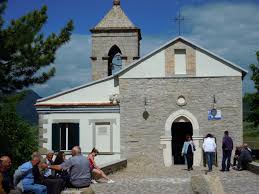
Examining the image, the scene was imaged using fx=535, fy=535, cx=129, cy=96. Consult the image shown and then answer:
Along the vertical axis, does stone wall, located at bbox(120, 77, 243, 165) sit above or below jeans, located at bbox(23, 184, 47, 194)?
above

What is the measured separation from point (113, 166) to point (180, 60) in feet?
23.5

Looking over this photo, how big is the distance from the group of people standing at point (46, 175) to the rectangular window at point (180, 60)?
1210cm

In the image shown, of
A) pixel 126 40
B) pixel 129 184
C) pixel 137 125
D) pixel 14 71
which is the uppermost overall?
pixel 126 40

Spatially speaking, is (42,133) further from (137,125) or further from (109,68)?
(109,68)

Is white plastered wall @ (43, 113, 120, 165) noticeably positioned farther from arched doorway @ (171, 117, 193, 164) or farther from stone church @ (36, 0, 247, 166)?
arched doorway @ (171, 117, 193, 164)

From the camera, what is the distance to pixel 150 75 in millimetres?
25812

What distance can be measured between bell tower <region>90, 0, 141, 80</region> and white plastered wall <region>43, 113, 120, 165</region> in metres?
5.27

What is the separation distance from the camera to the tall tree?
1723 centimetres

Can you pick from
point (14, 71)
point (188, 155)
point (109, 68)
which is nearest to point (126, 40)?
point (109, 68)

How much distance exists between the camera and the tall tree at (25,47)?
56.5 feet

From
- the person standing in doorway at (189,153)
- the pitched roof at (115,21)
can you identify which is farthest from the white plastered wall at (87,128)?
the pitched roof at (115,21)

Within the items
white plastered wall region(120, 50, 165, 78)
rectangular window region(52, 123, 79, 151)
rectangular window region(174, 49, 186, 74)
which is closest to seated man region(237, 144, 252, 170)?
rectangular window region(174, 49, 186, 74)

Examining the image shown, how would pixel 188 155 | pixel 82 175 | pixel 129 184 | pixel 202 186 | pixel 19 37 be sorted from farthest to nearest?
pixel 188 155 < pixel 19 37 < pixel 129 184 < pixel 82 175 < pixel 202 186

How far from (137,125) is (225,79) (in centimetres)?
476
